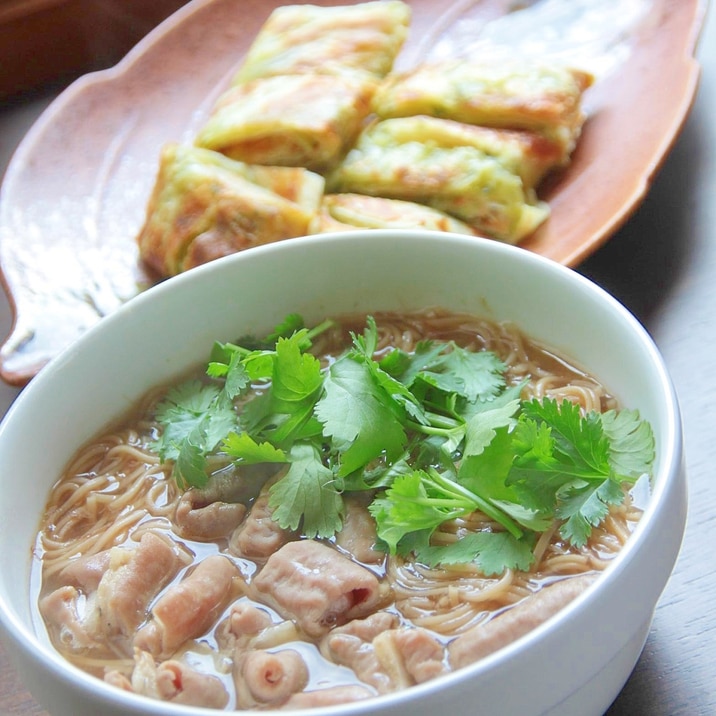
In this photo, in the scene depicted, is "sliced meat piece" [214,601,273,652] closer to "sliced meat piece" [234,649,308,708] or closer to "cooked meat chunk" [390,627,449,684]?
"sliced meat piece" [234,649,308,708]

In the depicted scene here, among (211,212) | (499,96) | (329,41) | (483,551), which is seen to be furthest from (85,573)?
(329,41)

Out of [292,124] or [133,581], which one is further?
[292,124]

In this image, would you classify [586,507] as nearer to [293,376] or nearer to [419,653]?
[419,653]

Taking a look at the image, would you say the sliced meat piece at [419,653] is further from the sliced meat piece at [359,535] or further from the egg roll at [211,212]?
the egg roll at [211,212]

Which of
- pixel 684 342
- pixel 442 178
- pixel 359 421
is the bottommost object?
pixel 684 342

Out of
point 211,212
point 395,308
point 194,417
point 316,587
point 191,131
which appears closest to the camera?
point 316,587

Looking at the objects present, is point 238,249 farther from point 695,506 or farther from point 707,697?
point 707,697

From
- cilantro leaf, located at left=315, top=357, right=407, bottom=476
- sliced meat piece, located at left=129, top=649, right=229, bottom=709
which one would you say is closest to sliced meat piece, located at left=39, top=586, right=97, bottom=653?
sliced meat piece, located at left=129, top=649, right=229, bottom=709
